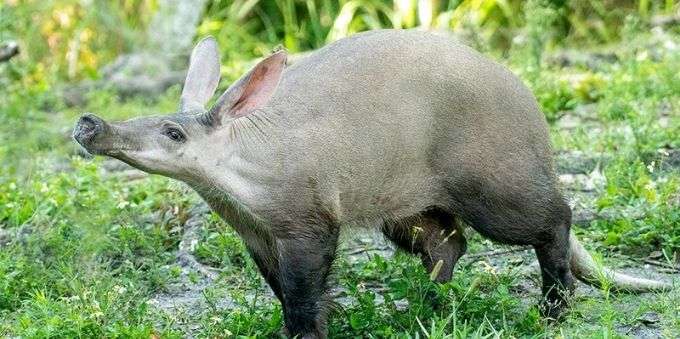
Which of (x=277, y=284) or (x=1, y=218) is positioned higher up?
(x=277, y=284)

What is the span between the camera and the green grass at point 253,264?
19.2 feet

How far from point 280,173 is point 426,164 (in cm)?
75

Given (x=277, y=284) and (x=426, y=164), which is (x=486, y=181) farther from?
(x=277, y=284)

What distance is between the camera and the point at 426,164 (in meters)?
6.02

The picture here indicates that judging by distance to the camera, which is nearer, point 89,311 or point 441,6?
point 89,311

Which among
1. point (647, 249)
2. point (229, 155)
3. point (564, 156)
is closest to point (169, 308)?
point (229, 155)

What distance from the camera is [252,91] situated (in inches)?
223

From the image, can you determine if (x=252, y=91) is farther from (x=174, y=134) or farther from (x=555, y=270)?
(x=555, y=270)

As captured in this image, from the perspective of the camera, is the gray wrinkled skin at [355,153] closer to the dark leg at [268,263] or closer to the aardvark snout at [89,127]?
the dark leg at [268,263]

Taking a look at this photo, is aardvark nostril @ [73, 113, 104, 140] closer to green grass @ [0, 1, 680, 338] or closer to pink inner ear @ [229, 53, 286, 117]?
pink inner ear @ [229, 53, 286, 117]

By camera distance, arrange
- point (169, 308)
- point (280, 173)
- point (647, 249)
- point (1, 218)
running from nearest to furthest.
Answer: point (280, 173), point (169, 308), point (647, 249), point (1, 218)

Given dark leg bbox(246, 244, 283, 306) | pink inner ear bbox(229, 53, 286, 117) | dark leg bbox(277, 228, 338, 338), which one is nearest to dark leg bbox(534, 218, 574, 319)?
dark leg bbox(277, 228, 338, 338)

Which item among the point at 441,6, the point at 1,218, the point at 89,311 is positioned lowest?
the point at 441,6

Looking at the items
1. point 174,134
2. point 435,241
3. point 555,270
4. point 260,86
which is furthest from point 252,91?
point 555,270
